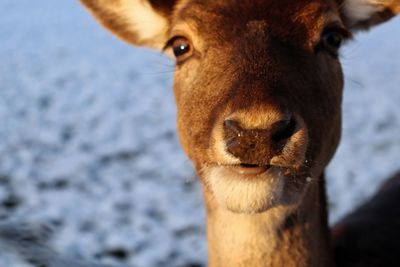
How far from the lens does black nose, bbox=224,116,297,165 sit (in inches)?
82.9

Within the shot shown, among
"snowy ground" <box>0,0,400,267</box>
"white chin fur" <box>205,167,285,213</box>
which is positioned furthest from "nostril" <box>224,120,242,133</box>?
"snowy ground" <box>0,0,400,267</box>

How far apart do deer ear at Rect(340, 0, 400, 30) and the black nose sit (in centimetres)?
147

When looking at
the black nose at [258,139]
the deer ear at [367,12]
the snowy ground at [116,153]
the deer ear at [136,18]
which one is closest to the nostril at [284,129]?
the black nose at [258,139]

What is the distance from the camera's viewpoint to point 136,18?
12.1ft

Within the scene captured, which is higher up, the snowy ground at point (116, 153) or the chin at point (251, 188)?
the snowy ground at point (116, 153)

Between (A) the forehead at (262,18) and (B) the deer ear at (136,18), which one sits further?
(B) the deer ear at (136,18)

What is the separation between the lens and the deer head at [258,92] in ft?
7.17

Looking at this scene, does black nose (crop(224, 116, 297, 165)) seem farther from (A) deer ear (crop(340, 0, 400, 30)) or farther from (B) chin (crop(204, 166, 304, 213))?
(A) deer ear (crop(340, 0, 400, 30))

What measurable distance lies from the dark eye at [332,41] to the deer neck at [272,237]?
29.1 inches

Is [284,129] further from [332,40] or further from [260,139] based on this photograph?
[332,40]

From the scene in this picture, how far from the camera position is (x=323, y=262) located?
2975mm

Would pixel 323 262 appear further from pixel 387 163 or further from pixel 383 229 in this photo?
pixel 387 163

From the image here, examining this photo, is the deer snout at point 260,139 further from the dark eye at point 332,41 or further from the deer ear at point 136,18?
the deer ear at point 136,18

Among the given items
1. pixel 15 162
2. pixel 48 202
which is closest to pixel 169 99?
pixel 15 162
